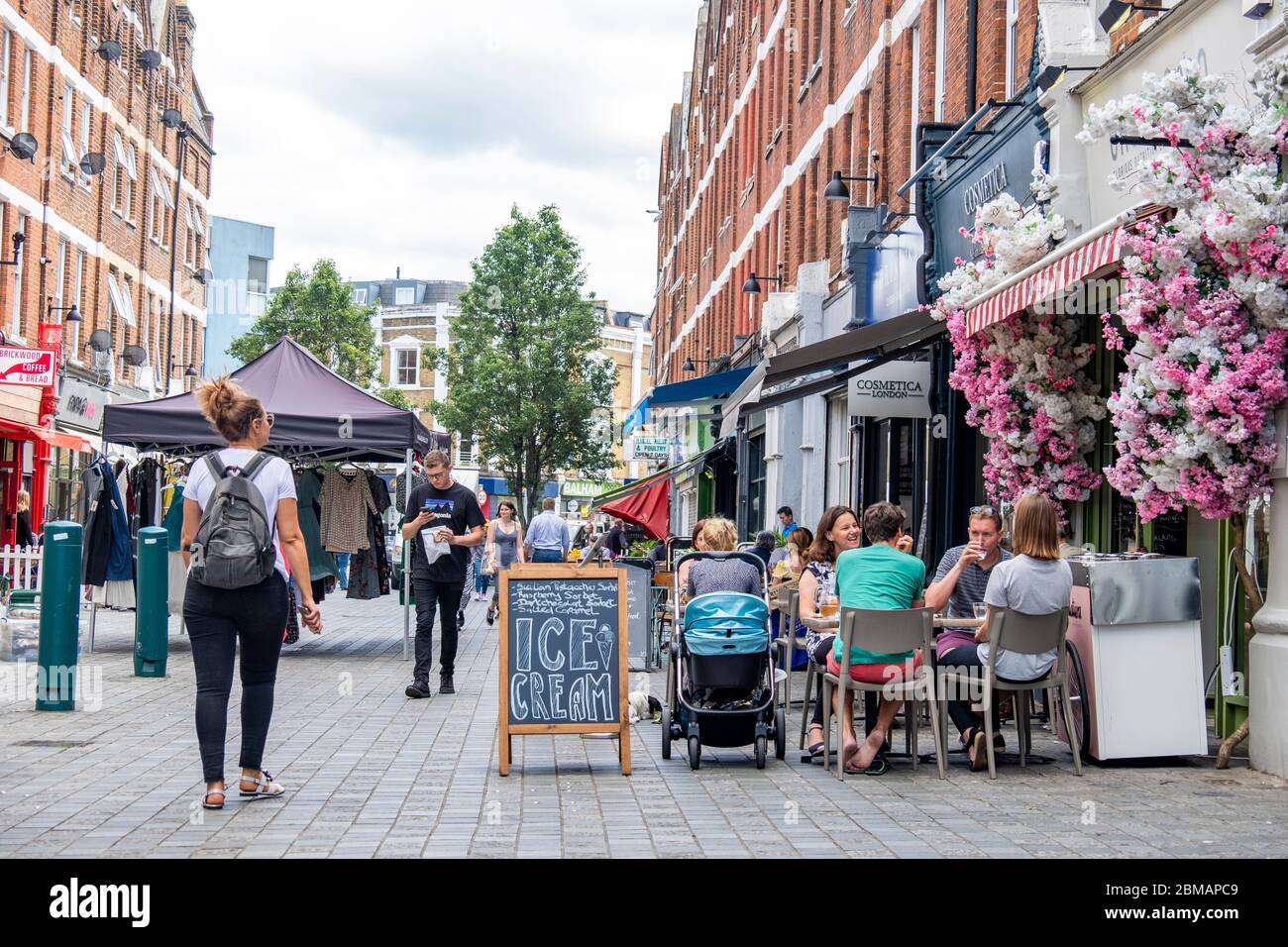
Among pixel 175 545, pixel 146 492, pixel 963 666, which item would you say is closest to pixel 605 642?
pixel 963 666

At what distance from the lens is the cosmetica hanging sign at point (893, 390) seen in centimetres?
1656

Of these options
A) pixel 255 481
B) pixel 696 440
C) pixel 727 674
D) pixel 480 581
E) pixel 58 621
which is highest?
pixel 696 440

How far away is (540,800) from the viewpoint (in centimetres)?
755

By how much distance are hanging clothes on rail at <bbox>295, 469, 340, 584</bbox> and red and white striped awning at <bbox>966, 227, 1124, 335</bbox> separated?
8.02 m

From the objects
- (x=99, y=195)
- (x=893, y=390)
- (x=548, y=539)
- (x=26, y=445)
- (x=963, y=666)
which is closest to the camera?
(x=963, y=666)

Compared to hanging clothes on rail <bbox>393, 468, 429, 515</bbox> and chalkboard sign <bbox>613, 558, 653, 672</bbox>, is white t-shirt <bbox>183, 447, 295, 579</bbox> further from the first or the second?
hanging clothes on rail <bbox>393, 468, 429, 515</bbox>

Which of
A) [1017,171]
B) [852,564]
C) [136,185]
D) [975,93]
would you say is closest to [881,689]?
[852,564]

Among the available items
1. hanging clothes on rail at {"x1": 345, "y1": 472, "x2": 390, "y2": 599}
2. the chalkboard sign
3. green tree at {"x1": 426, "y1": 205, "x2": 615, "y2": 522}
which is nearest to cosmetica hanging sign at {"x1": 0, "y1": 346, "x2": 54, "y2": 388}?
hanging clothes on rail at {"x1": 345, "y1": 472, "x2": 390, "y2": 599}

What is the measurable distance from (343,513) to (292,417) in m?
2.06

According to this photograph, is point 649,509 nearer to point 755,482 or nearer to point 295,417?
point 295,417

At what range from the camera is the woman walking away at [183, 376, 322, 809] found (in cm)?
703

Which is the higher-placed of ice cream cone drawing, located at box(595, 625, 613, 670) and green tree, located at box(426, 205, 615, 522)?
green tree, located at box(426, 205, 615, 522)

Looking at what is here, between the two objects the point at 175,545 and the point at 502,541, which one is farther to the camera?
the point at 502,541

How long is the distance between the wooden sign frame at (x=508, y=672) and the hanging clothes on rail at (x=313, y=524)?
27.7 feet
